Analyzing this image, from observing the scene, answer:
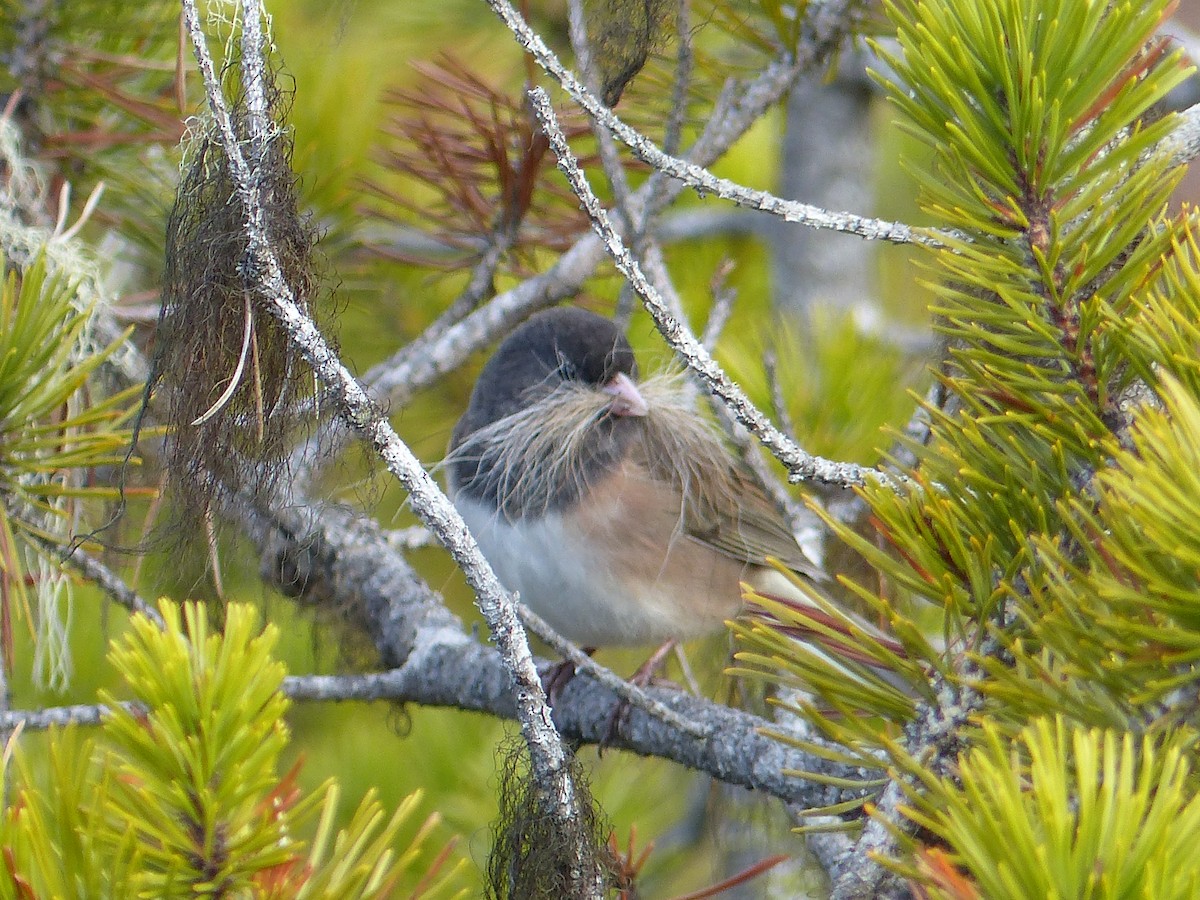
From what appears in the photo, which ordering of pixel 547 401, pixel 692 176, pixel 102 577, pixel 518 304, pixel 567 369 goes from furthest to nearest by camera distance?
pixel 567 369
pixel 518 304
pixel 547 401
pixel 102 577
pixel 692 176

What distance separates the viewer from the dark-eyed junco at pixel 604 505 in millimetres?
1580

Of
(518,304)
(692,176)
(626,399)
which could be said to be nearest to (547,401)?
(626,399)

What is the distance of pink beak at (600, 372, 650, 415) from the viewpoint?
4.61 ft

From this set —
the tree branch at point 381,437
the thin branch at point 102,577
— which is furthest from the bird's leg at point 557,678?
the tree branch at point 381,437

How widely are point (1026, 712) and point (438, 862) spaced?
1.29ft

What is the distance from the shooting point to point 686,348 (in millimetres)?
877

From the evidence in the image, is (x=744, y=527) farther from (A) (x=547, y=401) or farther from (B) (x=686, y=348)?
(B) (x=686, y=348)

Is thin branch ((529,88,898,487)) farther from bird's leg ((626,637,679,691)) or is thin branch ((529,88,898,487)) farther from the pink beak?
bird's leg ((626,637,679,691))

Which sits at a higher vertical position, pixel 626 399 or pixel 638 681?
pixel 626 399

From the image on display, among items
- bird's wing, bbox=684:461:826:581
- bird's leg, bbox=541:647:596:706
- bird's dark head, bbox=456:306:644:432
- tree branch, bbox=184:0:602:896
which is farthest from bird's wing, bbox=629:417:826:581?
tree branch, bbox=184:0:602:896

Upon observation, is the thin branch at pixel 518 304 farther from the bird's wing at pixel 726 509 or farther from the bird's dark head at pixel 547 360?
the bird's wing at pixel 726 509

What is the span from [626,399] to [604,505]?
294 mm

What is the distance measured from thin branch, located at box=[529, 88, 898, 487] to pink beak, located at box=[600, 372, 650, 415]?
429 millimetres

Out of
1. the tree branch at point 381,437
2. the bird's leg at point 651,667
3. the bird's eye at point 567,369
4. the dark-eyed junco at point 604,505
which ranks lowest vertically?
the tree branch at point 381,437
